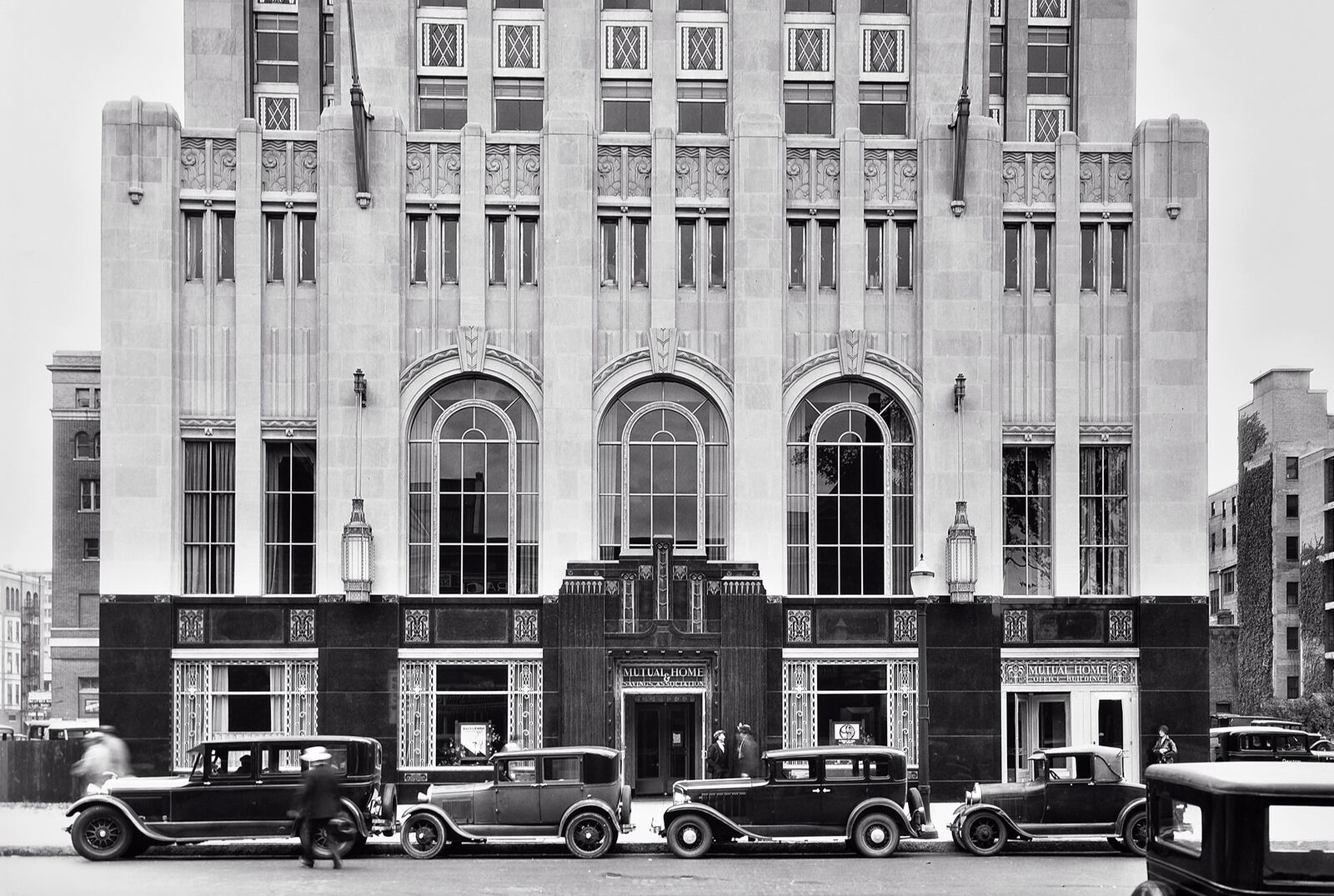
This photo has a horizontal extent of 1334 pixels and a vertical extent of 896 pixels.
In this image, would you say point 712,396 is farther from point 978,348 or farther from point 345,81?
point 345,81

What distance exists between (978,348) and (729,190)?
6.66 m

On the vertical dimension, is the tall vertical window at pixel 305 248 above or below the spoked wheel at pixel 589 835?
above

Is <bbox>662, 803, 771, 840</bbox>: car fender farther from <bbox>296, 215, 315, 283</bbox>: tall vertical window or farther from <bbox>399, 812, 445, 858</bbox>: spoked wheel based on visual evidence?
<bbox>296, 215, 315, 283</bbox>: tall vertical window

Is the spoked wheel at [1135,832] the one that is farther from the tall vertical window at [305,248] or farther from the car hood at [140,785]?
the tall vertical window at [305,248]

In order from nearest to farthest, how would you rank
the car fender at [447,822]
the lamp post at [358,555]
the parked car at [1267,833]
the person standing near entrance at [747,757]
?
the parked car at [1267,833], the car fender at [447,822], the person standing near entrance at [747,757], the lamp post at [358,555]

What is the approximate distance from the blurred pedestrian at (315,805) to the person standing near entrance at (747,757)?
10.2 meters

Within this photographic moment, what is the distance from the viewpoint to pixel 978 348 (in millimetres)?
30641

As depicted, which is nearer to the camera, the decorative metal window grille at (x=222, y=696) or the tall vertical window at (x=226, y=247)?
the decorative metal window grille at (x=222, y=696)

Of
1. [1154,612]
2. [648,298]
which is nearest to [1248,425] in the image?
[1154,612]

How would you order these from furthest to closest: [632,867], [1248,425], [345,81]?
[1248,425], [345,81], [632,867]

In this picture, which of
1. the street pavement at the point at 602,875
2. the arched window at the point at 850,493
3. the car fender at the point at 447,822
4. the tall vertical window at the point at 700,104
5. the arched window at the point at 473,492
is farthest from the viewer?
the tall vertical window at the point at 700,104

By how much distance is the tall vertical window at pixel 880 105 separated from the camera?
33.6 meters

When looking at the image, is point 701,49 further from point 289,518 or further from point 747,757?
point 747,757

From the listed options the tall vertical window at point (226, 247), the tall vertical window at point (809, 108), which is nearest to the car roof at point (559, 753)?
the tall vertical window at point (226, 247)
